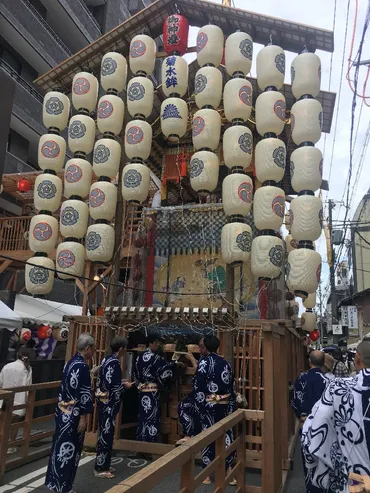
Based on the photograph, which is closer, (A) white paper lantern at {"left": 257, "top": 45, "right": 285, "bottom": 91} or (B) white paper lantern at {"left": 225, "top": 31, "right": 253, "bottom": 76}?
(A) white paper lantern at {"left": 257, "top": 45, "right": 285, "bottom": 91}

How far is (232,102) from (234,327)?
4149 mm

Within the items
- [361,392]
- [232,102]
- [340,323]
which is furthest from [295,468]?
[340,323]

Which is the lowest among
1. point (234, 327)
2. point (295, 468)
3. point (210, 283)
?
point (295, 468)

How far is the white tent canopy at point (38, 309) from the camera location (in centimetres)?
1243

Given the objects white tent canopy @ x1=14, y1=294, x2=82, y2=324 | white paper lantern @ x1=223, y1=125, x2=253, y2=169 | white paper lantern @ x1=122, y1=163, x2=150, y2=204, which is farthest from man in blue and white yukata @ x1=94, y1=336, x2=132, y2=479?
white tent canopy @ x1=14, y1=294, x2=82, y2=324

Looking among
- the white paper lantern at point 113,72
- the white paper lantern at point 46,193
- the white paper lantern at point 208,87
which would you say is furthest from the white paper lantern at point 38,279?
the white paper lantern at point 208,87

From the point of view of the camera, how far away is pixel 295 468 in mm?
7051

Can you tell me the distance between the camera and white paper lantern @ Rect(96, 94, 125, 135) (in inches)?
348

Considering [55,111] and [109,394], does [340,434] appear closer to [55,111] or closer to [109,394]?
[109,394]

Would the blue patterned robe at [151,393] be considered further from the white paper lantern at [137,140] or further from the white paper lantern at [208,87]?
the white paper lantern at [208,87]

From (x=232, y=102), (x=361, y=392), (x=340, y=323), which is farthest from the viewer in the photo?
(x=340, y=323)

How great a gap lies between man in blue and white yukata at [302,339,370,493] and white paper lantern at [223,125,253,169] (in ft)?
17.9

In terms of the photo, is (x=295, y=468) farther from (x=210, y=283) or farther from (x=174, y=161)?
(x=174, y=161)

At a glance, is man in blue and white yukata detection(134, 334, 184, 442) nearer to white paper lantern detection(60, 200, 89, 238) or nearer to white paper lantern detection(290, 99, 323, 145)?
white paper lantern detection(60, 200, 89, 238)
